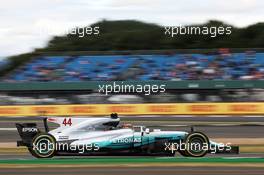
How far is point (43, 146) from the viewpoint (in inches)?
487

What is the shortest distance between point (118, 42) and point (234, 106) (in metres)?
21.0

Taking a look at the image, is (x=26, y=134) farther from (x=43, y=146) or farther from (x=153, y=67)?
(x=153, y=67)

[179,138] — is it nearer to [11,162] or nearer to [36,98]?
[11,162]

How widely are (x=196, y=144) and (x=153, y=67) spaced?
2072 cm

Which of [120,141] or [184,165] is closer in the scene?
[184,165]

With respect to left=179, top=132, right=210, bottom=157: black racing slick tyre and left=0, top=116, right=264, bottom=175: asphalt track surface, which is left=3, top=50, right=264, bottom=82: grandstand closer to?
left=0, top=116, right=264, bottom=175: asphalt track surface

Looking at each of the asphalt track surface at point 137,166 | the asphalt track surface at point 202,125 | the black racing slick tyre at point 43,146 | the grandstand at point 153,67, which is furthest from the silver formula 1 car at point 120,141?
the grandstand at point 153,67

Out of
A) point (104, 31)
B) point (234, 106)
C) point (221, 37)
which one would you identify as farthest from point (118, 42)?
point (234, 106)

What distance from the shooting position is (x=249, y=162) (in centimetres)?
1109

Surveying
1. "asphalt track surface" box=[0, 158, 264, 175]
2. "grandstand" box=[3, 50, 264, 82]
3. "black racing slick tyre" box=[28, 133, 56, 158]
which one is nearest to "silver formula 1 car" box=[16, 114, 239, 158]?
"black racing slick tyre" box=[28, 133, 56, 158]

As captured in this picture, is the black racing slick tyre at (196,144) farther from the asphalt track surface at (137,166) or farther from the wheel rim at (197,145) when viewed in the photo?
the asphalt track surface at (137,166)

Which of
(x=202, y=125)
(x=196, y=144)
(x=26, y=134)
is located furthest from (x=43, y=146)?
(x=202, y=125)

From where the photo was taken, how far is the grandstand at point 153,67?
103 feet

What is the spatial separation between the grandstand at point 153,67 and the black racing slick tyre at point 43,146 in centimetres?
1922
